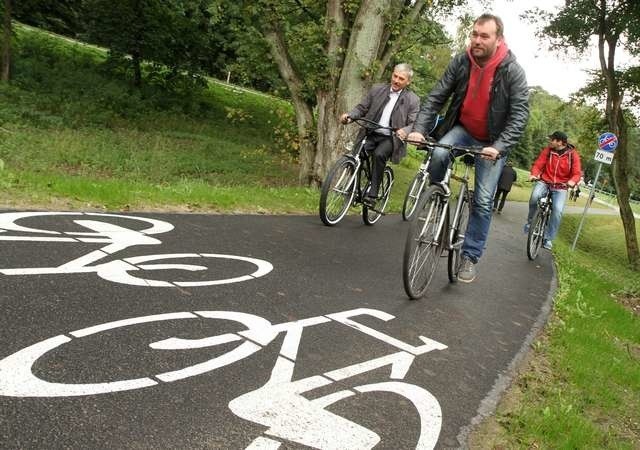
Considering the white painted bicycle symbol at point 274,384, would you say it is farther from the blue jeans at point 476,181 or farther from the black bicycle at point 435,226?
the blue jeans at point 476,181

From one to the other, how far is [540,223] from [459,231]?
15.2 ft

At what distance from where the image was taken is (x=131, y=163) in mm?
16734

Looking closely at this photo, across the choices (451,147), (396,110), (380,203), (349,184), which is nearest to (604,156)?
(380,203)

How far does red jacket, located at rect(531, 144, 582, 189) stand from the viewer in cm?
936

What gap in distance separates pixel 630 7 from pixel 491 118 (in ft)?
54.9

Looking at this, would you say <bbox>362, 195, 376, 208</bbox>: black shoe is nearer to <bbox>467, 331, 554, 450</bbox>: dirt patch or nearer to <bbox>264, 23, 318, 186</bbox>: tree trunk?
<bbox>467, 331, 554, 450</bbox>: dirt patch

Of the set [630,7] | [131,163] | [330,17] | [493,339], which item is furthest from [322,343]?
[630,7]

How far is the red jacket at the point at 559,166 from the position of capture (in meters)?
9.36

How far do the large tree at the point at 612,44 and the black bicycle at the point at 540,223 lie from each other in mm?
12082

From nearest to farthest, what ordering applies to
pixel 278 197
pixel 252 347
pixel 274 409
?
pixel 274 409 → pixel 252 347 → pixel 278 197

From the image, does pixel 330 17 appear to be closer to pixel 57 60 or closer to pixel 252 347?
pixel 252 347

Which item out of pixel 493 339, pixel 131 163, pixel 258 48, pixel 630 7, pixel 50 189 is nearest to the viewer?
pixel 493 339

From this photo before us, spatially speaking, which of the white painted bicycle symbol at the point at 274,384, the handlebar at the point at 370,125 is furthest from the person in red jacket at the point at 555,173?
the white painted bicycle symbol at the point at 274,384

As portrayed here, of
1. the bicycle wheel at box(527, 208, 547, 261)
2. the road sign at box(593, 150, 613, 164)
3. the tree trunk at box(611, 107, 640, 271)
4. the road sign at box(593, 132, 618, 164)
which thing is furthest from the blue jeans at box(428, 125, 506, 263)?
the tree trunk at box(611, 107, 640, 271)
